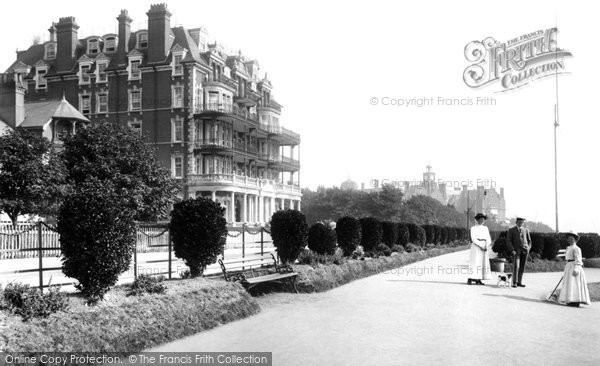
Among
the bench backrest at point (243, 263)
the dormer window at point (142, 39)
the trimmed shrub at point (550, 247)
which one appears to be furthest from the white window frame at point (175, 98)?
the bench backrest at point (243, 263)

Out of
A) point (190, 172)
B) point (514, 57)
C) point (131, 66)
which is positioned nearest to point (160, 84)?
point (131, 66)

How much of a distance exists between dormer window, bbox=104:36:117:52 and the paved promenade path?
4829 centimetres

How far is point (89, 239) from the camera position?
8703 millimetres

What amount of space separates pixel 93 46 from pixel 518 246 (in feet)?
166

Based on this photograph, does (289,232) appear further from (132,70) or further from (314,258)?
(132,70)

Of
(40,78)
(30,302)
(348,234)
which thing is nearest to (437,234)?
(348,234)

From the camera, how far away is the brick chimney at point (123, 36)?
180 feet

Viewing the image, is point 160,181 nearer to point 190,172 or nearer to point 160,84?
point 190,172

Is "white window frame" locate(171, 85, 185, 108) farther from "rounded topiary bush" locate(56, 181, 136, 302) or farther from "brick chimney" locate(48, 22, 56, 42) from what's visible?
"rounded topiary bush" locate(56, 181, 136, 302)

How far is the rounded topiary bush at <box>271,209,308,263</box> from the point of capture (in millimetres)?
16266

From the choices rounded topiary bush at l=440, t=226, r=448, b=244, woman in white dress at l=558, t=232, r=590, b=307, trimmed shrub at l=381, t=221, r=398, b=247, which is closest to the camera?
woman in white dress at l=558, t=232, r=590, b=307

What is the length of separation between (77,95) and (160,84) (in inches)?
358

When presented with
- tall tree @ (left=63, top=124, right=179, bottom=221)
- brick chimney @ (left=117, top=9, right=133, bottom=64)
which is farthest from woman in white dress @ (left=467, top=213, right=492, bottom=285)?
brick chimney @ (left=117, top=9, right=133, bottom=64)

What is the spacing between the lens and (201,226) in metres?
12.3
